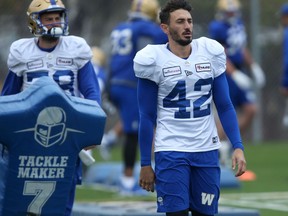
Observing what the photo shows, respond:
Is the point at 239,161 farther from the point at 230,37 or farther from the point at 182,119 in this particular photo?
the point at 230,37

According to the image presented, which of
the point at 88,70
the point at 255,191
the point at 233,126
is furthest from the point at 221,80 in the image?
the point at 255,191

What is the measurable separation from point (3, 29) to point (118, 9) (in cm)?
230

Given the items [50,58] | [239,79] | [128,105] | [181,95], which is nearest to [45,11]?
[50,58]

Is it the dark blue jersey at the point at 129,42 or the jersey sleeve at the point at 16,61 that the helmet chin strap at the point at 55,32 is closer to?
the jersey sleeve at the point at 16,61

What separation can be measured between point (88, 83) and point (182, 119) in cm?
96

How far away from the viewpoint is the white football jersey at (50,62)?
8195 mm

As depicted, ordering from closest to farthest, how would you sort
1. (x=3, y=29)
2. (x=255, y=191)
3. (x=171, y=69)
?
(x=171, y=69) → (x=255, y=191) → (x=3, y=29)

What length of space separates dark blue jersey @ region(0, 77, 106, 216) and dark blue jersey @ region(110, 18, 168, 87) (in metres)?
5.71

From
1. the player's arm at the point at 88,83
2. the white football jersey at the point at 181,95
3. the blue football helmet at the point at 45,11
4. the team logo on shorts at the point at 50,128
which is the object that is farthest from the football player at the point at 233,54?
the team logo on shorts at the point at 50,128

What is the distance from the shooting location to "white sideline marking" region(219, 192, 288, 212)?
451 inches

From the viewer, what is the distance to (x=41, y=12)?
26.8 feet

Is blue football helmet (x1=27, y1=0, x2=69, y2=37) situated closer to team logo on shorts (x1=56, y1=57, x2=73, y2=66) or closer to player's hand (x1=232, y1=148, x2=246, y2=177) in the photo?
team logo on shorts (x1=56, y1=57, x2=73, y2=66)

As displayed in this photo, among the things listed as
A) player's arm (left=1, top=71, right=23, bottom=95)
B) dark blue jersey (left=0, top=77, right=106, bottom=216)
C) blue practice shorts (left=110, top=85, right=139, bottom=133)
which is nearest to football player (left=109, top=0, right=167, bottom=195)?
blue practice shorts (left=110, top=85, right=139, bottom=133)

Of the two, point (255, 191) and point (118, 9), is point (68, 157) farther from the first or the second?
point (118, 9)
